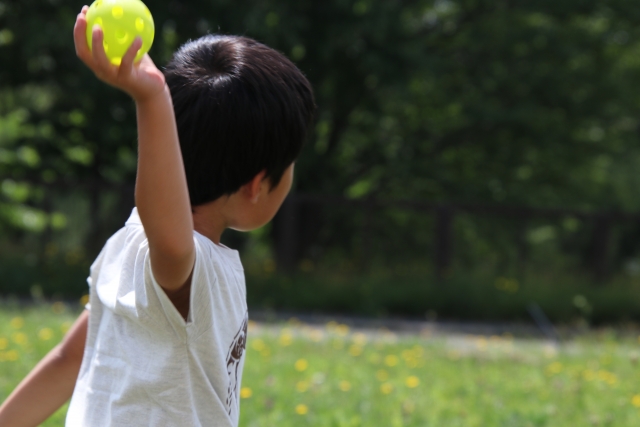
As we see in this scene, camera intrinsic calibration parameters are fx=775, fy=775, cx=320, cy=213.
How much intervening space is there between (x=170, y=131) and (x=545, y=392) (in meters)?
3.88

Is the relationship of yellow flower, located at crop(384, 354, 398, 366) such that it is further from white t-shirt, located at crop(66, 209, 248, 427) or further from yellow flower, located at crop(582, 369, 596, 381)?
white t-shirt, located at crop(66, 209, 248, 427)

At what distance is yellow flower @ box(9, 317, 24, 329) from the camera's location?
570cm

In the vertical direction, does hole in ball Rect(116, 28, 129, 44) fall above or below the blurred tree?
above

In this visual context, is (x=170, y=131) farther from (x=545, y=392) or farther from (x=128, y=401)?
(x=545, y=392)

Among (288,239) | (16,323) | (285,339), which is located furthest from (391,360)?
(288,239)

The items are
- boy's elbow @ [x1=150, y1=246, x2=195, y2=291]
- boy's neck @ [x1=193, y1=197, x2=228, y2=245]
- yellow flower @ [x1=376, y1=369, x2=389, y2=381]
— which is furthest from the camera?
yellow flower @ [x1=376, y1=369, x2=389, y2=381]

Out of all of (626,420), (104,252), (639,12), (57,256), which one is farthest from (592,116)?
(104,252)

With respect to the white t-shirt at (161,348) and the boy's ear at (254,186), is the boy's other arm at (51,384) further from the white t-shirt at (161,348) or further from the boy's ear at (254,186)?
the boy's ear at (254,186)

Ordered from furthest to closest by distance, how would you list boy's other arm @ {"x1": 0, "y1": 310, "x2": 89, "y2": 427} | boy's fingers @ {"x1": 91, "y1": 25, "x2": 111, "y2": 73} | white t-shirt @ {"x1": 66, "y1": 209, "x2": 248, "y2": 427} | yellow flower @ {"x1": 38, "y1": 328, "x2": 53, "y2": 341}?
yellow flower @ {"x1": 38, "y1": 328, "x2": 53, "y2": 341}, boy's other arm @ {"x1": 0, "y1": 310, "x2": 89, "y2": 427}, white t-shirt @ {"x1": 66, "y1": 209, "x2": 248, "y2": 427}, boy's fingers @ {"x1": 91, "y1": 25, "x2": 111, "y2": 73}

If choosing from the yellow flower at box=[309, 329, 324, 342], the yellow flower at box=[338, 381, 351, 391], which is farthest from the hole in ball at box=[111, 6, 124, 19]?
the yellow flower at box=[309, 329, 324, 342]

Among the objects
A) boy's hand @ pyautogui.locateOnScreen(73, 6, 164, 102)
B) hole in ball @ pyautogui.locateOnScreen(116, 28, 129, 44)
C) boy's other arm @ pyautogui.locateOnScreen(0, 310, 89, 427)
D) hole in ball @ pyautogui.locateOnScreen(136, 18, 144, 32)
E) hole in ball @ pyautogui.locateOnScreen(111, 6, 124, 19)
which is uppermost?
hole in ball @ pyautogui.locateOnScreen(111, 6, 124, 19)

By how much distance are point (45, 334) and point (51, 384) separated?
403cm

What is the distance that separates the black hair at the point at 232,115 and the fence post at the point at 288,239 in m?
10.2

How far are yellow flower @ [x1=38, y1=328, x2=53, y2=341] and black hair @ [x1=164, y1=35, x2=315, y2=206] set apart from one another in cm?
430
